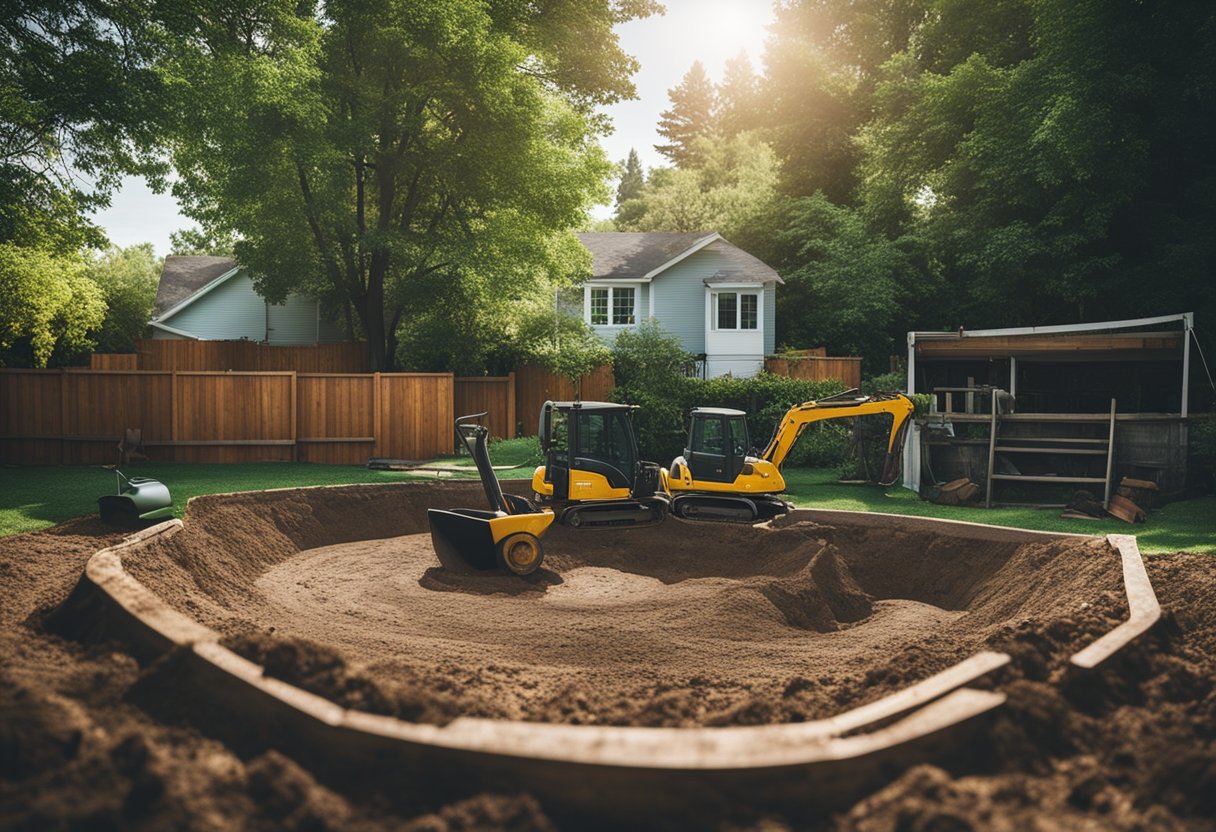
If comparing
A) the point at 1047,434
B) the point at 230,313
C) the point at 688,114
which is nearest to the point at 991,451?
the point at 1047,434

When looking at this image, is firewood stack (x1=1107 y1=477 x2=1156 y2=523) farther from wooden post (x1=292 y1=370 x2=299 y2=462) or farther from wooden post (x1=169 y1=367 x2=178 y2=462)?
wooden post (x1=169 y1=367 x2=178 y2=462)

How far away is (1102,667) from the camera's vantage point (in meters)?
5.60

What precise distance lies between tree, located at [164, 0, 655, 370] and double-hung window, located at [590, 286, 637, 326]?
8846 millimetres

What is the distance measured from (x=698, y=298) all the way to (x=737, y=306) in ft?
6.13

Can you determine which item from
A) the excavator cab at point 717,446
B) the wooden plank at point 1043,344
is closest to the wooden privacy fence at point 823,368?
the wooden plank at point 1043,344

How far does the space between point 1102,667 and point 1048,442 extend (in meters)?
13.0

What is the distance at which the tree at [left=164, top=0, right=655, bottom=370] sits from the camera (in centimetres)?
2103

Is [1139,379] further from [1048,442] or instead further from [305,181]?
[305,181]

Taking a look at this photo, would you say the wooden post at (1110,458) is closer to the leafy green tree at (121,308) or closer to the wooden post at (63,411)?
the wooden post at (63,411)

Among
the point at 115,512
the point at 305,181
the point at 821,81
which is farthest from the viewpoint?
the point at 821,81

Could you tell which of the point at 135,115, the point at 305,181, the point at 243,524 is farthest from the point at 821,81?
the point at 243,524

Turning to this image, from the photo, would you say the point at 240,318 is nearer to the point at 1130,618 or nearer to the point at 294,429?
the point at 294,429

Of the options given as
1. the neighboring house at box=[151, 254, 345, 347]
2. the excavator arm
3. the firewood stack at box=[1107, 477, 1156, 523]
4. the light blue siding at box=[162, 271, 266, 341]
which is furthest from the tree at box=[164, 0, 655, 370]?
the firewood stack at box=[1107, 477, 1156, 523]

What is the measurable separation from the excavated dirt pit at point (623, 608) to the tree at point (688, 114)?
75048 mm
